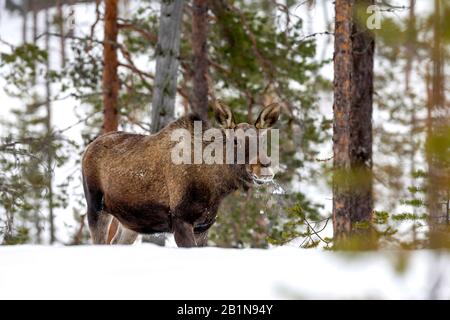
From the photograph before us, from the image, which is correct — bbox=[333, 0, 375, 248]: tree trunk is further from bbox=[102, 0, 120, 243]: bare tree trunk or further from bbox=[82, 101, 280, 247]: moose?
bbox=[102, 0, 120, 243]: bare tree trunk

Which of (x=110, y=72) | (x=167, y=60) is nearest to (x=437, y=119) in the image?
(x=167, y=60)

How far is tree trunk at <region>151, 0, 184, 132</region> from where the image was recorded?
42.2 ft

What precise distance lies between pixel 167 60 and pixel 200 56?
140 inches

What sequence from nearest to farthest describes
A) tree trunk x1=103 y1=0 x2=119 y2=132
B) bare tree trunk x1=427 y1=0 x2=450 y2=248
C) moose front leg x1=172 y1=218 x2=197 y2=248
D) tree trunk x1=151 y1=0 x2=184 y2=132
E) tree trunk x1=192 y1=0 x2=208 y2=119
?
bare tree trunk x1=427 y1=0 x2=450 y2=248 < moose front leg x1=172 y1=218 x2=197 y2=248 < tree trunk x1=151 y1=0 x2=184 y2=132 < tree trunk x1=103 y1=0 x2=119 y2=132 < tree trunk x1=192 y1=0 x2=208 y2=119

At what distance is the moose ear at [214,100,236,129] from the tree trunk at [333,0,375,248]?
4.62ft

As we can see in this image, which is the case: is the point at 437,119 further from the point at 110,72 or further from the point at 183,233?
the point at 110,72

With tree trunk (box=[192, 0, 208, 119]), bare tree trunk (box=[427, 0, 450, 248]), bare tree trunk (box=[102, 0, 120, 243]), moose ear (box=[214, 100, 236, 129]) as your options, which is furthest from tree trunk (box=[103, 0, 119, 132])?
bare tree trunk (box=[427, 0, 450, 248])

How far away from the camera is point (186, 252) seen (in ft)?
18.7

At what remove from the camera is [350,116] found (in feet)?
29.9

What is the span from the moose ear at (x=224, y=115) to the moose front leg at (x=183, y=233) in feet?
4.18

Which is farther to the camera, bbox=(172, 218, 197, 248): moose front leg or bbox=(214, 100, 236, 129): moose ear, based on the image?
bbox=(214, 100, 236, 129): moose ear
